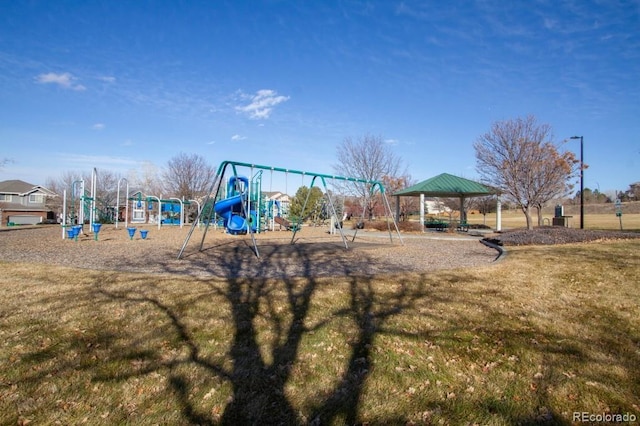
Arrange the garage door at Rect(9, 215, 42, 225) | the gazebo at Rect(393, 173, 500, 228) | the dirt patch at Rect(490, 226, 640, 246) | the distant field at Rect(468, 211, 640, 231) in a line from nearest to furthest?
the dirt patch at Rect(490, 226, 640, 246) < the gazebo at Rect(393, 173, 500, 228) < the distant field at Rect(468, 211, 640, 231) < the garage door at Rect(9, 215, 42, 225)

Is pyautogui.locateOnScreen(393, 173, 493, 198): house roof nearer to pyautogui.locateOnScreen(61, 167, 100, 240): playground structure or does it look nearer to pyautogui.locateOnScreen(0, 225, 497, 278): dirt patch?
pyautogui.locateOnScreen(0, 225, 497, 278): dirt patch

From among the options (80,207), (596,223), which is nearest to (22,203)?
(80,207)

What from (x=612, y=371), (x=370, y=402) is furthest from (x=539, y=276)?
(x=370, y=402)

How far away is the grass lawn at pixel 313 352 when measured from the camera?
2.96 meters

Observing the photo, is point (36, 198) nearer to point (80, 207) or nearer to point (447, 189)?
point (80, 207)

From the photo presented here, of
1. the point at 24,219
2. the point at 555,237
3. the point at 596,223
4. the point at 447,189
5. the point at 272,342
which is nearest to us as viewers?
the point at 272,342

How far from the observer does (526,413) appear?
9.52ft

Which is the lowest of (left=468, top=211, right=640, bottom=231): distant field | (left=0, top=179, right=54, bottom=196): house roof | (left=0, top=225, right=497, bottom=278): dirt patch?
(left=0, top=225, right=497, bottom=278): dirt patch

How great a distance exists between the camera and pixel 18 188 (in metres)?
52.4

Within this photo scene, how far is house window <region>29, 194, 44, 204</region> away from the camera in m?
52.4

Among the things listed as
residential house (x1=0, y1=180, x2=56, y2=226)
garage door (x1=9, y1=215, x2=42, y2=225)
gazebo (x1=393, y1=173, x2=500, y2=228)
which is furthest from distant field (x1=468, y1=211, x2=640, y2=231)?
residential house (x1=0, y1=180, x2=56, y2=226)

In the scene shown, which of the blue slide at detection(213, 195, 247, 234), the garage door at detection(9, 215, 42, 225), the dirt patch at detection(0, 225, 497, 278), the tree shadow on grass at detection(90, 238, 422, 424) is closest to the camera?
→ the tree shadow on grass at detection(90, 238, 422, 424)

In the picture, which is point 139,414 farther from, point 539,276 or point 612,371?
point 539,276

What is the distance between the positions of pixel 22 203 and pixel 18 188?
2.61 m
